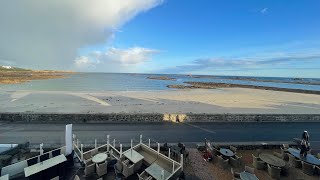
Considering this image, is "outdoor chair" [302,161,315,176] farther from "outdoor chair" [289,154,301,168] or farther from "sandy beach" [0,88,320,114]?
"sandy beach" [0,88,320,114]

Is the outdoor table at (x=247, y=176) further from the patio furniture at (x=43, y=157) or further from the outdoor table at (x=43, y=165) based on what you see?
the patio furniture at (x=43, y=157)

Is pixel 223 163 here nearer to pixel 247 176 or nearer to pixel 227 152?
pixel 227 152

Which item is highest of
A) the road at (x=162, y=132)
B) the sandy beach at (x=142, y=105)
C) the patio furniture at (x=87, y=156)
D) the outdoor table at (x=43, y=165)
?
the outdoor table at (x=43, y=165)

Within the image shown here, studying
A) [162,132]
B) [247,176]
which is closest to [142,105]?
[162,132]

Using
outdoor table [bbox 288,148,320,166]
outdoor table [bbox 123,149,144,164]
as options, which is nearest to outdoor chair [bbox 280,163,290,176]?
outdoor table [bbox 288,148,320,166]

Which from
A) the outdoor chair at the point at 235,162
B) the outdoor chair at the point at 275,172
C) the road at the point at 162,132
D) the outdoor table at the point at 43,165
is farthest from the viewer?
the road at the point at 162,132

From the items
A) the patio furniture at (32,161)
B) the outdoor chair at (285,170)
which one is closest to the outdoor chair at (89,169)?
the patio furniture at (32,161)

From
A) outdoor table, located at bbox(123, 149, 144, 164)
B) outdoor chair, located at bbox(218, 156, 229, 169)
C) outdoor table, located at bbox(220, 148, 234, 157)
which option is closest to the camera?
outdoor table, located at bbox(123, 149, 144, 164)
